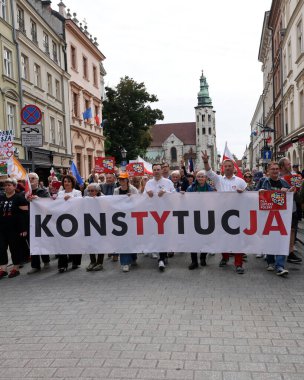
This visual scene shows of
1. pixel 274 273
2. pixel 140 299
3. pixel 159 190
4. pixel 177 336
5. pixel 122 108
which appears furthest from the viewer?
pixel 122 108

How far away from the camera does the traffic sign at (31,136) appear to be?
32.7 feet

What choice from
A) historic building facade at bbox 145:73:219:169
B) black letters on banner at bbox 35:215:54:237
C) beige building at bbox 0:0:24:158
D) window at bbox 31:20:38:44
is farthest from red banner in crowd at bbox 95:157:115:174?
historic building facade at bbox 145:73:219:169

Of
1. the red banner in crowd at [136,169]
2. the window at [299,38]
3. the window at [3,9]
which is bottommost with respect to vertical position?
the red banner in crowd at [136,169]

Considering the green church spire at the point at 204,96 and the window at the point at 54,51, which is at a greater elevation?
the green church spire at the point at 204,96

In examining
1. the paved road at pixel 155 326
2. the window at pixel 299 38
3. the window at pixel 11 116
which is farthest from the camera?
the window at pixel 299 38

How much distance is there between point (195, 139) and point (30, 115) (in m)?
117

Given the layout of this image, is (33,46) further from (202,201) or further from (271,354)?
(271,354)

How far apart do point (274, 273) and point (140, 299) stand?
2.55 meters

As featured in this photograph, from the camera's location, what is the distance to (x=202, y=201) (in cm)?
755

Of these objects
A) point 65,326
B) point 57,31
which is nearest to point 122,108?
point 57,31

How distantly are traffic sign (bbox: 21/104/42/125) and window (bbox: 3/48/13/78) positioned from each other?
1346cm

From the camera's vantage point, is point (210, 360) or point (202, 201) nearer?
point (210, 360)

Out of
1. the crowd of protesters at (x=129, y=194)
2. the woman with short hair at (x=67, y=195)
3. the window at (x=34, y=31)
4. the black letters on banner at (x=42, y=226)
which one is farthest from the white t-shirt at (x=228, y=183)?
the window at (x=34, y=31)

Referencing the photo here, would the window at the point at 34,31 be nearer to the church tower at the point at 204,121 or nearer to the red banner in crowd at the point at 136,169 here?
the red banner in crowd at the point at 136,169
